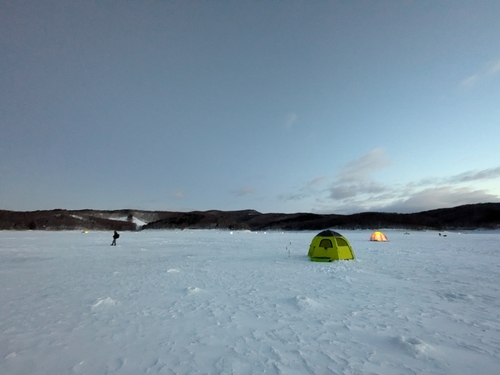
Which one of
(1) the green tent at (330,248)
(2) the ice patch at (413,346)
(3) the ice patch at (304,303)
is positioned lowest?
(2) the ice patch at (413,346)

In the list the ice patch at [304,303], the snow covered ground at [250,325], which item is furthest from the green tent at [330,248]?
the ice patch at [304,303]

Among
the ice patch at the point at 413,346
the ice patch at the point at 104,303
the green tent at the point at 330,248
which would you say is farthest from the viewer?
the green tent at the point at 330,248

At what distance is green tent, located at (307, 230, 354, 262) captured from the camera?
14.8 meters

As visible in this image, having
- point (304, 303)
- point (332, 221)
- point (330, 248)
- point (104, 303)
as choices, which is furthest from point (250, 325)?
point (332, 221)

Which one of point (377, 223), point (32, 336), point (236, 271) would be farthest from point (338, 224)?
point (32, 336)

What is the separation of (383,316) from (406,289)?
10.8ft

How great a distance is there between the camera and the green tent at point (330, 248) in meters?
14.8

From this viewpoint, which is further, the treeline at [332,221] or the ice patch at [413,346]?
the treeline at [332,221]

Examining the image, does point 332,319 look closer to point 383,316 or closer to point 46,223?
point 383,316

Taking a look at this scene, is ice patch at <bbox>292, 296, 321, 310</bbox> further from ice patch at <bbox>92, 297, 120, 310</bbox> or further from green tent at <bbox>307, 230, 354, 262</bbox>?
green tent at <bbox>307, 230, 354, 262</bbox>

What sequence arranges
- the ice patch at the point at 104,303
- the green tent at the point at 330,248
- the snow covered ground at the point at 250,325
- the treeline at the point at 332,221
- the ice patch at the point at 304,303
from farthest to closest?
the treeline at the point at 332,221, the green tent at the point at 330,248, the ice patch at the point at 104,303, the ice patch at the point at 304,303, the snow covered ground at the point at 250,325

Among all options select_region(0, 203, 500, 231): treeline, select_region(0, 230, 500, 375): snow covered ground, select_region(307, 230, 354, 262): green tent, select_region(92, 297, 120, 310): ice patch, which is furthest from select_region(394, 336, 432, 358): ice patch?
select_region(0, 203, 500, 231): treeline

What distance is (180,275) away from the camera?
11367 mm

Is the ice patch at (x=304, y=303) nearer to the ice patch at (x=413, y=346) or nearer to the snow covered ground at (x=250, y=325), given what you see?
the snow covered ground at (x=250, y=325)
